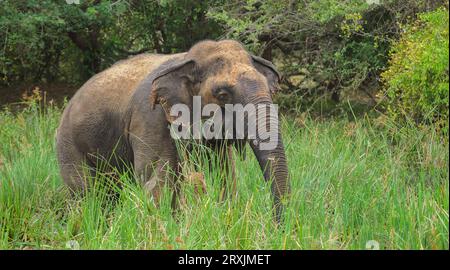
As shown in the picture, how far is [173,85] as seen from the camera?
748 cm

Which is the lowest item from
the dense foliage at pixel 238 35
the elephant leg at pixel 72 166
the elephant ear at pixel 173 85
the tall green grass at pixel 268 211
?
the tall green grass at pixel 268 211

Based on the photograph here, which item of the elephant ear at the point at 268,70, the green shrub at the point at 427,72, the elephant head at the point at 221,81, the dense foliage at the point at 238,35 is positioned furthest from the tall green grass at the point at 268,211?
the dense foliage at the point at 238,35

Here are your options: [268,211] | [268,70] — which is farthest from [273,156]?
[268,70]

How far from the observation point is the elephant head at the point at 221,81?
272 inches

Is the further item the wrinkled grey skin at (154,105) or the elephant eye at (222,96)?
the elephant eye at (222,96)

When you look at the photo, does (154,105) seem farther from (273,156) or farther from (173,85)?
(273,156)

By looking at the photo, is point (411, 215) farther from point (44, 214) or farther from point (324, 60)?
point (324, 60)

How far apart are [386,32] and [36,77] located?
25.5 feet

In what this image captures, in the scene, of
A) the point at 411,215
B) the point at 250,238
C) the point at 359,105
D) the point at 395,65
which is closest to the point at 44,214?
the point at 250,238

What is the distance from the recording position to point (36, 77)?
1716cm

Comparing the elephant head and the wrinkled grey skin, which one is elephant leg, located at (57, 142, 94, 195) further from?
the elephant head

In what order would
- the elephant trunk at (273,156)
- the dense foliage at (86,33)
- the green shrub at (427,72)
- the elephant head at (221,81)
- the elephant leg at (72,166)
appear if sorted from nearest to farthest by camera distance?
the elephant trunk at (273,156) < the elephant head at (221,81) < the green shrub at (427,72) < the elephant leg at (72,166) < the dense foliage at (86,33)

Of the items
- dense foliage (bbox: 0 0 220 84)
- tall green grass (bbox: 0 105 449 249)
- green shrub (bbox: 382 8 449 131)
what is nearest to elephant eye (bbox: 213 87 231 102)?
tall green grass (bbox: 0 105 449 249)

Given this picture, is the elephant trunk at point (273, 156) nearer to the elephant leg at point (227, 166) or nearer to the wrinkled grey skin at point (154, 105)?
the wrinkled grey skin at point (154, 105)
